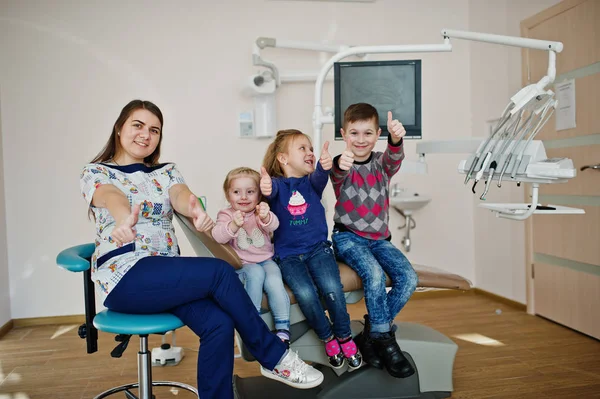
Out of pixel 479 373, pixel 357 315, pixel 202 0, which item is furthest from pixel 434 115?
pixel 479 373

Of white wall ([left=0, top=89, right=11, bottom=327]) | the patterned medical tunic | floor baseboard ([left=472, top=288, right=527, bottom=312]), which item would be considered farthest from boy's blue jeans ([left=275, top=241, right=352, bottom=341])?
white wall ([left=0, top=89, right=11, bottom=327])

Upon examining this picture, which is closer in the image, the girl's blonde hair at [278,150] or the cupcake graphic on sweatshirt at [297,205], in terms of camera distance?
the cupcake graphic on sweatshirt at [297,205]

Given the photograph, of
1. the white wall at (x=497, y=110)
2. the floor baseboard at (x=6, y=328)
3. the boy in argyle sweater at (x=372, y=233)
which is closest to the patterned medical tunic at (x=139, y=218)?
the boy in argyle sweater at (x=372, y=233)

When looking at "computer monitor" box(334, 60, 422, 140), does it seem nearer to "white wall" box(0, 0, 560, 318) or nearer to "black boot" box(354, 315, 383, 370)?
"black boot" box(354, 315, 383, 370)

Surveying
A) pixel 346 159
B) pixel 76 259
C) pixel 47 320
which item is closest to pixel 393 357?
pixel 346 159

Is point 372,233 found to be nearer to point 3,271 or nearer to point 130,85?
point 130,85

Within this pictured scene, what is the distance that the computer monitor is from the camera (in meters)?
2.60

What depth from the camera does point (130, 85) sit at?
3779 mm

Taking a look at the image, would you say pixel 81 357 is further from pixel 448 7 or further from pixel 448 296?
pixel 448 7

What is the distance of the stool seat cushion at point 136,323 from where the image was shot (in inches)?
64.1

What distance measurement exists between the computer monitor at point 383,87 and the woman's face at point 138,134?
3.18ft

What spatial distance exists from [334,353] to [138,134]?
1.08 meters

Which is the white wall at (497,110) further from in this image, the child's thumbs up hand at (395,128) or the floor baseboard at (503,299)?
the child's thumbs up hand at (395,128)

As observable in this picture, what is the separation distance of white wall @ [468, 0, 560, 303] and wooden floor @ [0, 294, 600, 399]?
0.36 meters
